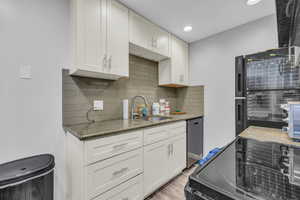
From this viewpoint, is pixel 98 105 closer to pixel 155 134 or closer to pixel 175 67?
pixel 155 134

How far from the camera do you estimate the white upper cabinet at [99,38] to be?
4.17 ft

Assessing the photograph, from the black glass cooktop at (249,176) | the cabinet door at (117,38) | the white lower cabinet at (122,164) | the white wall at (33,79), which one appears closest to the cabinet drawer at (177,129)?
the white lower cabinet at (122,164)

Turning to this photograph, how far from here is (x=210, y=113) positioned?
240 cm

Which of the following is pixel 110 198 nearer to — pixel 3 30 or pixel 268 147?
pixel 268 147

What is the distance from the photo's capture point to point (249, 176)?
455 mm

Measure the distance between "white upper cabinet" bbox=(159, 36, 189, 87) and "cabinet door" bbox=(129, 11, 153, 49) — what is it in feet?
1.85

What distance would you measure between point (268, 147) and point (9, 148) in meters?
2.01

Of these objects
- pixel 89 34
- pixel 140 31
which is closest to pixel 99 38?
pixel 89 34

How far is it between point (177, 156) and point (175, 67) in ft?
5.04

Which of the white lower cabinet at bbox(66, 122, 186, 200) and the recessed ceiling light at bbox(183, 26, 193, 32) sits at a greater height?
the recessed ceiling light at bbox(183, 26, 193, 32)

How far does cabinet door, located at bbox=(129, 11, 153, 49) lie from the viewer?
1684mm

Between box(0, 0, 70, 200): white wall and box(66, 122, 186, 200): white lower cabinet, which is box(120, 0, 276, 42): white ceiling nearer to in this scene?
box(0, 0, 70, 200): white wall

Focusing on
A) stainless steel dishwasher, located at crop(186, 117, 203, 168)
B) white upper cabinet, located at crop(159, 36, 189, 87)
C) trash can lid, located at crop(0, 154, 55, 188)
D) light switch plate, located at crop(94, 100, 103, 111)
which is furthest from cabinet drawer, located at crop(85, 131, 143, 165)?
white upper cabinet, located at crop(159, 36, 189, 87)

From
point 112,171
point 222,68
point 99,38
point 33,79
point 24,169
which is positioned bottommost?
point 112,171
